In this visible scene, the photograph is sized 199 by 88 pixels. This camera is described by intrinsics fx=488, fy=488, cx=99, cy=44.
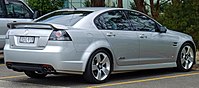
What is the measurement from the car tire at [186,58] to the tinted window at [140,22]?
1.01m

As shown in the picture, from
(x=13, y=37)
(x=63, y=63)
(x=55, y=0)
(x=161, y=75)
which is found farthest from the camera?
(x=55, y=0)

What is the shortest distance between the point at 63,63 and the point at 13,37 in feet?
4.04

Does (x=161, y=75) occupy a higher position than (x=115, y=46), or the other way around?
(x=115, y=46)

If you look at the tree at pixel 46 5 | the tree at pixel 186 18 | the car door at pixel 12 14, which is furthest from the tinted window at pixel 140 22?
the tree at pixel 46 5

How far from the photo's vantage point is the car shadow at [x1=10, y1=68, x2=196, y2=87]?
9.24m

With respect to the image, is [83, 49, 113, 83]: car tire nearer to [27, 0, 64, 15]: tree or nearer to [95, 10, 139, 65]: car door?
[95, 10, 139, 65]: car door

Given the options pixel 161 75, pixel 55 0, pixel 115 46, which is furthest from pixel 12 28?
pixel 55 0

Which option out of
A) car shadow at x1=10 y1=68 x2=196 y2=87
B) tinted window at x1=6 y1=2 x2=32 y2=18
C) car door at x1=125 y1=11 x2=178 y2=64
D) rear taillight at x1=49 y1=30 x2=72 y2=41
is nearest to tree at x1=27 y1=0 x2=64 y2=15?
tinted window at x1=6 y1=2 x2=32 y2=18

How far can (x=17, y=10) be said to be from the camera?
543 inches

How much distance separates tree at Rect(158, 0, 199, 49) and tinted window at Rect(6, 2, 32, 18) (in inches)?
174

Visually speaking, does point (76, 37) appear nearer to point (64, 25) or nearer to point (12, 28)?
point (64, 25)

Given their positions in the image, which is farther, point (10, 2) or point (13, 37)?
point (10, 2)

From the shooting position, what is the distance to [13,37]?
30.0ft

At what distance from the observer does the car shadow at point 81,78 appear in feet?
30.3
